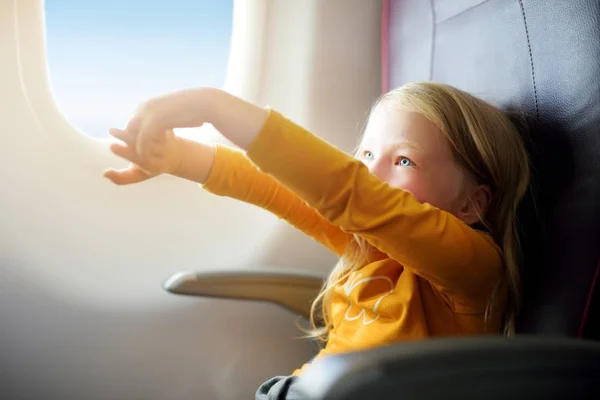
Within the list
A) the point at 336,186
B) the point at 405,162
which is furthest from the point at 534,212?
the point at 336,186

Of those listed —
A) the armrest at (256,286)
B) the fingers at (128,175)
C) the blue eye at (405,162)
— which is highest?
the blue eye at (405,162)

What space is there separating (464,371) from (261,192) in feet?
1.94

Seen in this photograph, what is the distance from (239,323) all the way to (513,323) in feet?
2.39

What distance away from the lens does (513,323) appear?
3.07 ft

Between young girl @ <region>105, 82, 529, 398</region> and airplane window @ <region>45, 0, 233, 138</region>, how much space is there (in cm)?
51

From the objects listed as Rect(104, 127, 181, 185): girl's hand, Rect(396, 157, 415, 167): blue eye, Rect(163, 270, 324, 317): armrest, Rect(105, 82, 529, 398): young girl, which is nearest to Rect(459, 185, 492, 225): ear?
Rect(105, 82, 529, 398): young girl

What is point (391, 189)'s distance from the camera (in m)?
0.85

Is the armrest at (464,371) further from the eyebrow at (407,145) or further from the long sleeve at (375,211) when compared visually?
the eyebrow at (407,145)

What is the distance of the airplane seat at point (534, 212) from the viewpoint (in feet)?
1.85

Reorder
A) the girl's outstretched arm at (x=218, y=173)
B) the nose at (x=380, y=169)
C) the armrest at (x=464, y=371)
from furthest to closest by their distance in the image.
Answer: the nose at (x=380, y=169), the girl's outstretched arm at (x=218, y=173), the armrest at (x=464, y=371)

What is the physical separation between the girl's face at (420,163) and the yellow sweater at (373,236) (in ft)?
0.30

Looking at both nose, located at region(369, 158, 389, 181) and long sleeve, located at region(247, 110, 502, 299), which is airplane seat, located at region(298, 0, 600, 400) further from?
nose, located at region(369, 158, 389, 181)

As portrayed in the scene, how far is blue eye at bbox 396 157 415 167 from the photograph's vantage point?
1002 mm

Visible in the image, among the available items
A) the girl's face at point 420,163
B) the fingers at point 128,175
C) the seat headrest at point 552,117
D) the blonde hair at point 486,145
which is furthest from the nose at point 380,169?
the fingers at point 128,175
